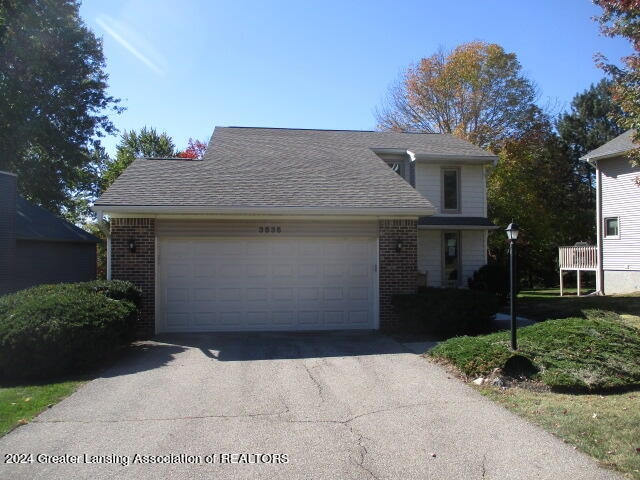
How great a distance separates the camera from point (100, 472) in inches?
177

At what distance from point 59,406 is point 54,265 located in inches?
582

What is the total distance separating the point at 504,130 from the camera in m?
32.3

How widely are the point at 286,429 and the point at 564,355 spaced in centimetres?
438

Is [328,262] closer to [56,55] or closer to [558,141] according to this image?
[56,55]

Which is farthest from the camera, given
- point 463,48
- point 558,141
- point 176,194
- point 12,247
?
point 558,141

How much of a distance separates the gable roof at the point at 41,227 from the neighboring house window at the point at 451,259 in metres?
13.7

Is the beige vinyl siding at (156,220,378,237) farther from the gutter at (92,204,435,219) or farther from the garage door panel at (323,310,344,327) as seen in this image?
the garage door panel at (323,310,344,327)

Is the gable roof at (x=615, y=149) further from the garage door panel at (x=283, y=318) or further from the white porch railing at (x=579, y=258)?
the garage door panel at (x=283, y=318)

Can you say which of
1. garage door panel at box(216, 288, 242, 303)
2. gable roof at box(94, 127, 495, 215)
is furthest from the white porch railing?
garage door panel at box(216, 288, 242, 303)

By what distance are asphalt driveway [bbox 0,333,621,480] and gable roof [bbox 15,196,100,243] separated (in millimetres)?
11727

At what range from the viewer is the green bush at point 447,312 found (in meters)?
10.7

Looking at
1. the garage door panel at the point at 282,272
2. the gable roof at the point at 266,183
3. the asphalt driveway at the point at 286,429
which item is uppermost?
the gable roof at the point at 266,183

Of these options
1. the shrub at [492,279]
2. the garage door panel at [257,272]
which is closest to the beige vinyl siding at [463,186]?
the shrub at [492,279]

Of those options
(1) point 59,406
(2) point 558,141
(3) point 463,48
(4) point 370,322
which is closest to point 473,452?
(1) point 59,406
